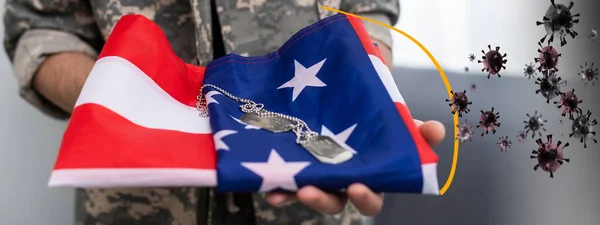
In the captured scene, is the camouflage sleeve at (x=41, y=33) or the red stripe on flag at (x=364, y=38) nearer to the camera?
the red stripe on flag at (x=364, y=38)

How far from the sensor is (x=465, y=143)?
0.34 meters

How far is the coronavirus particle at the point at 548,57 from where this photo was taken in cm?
28

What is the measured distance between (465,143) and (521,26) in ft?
0.26

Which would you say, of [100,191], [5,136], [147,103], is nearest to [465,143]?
[147,103]

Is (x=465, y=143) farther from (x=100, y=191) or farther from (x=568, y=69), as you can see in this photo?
(x=100, y=191)

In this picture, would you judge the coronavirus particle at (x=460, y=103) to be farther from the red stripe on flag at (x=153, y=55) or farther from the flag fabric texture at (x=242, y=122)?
the red stripe on flag at (x=153, y=55)

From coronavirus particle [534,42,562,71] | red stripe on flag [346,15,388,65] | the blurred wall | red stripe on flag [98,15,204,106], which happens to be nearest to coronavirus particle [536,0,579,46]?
coronavirus particle [534,42,562,71]

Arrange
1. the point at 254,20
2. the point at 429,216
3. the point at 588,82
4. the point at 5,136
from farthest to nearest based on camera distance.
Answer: the point at 5,136 < the point at 254,20 < the point at 429,216 < the point at 588,82

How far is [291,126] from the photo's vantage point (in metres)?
0.33

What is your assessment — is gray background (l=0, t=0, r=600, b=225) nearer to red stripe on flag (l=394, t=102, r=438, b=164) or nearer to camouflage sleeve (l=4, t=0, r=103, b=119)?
red stripe on flag (l=394, t=102, r=438, b=164)

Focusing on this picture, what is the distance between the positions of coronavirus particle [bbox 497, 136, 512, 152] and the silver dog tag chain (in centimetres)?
10

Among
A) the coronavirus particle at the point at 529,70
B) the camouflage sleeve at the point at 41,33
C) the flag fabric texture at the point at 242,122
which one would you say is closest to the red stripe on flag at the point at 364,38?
the flag fabric texture at the point at 242,122

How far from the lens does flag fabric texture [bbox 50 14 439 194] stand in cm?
27

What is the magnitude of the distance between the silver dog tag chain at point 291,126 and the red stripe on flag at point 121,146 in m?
0.04
